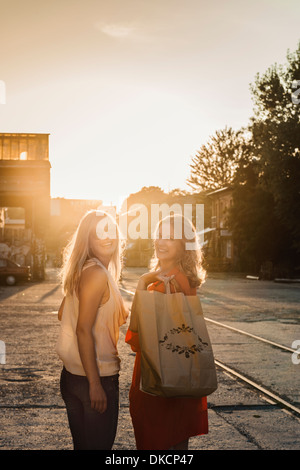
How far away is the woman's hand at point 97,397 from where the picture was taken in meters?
3.21

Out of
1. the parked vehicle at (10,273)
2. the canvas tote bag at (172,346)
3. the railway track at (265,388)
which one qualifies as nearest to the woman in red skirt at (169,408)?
the canvas tote bag at (172,346)

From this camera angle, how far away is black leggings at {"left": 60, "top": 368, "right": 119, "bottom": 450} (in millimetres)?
3244

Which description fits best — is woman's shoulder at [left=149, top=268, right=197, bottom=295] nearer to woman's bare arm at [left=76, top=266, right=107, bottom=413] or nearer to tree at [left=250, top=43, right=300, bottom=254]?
woman's bare arm at [left=76, top=266, right=107, bottom=413]

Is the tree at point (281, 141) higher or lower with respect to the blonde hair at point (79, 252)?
higher

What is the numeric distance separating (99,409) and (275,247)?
40.4 meters

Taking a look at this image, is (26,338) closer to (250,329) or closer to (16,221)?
(250,329)

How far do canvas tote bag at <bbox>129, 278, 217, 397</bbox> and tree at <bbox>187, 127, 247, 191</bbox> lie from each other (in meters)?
80.0

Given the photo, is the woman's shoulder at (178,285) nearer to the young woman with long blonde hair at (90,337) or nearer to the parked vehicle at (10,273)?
the young woman with long blonde hair at (90,337)

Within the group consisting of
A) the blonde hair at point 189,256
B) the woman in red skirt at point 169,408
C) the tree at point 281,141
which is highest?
the tree at point 281,141

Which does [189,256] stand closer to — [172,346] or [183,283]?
[183,283]

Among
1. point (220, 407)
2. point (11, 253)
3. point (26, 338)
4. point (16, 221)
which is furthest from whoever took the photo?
point (16, 221)

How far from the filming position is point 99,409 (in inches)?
127

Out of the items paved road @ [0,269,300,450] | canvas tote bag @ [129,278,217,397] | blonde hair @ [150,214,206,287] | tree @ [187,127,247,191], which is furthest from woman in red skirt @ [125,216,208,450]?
tree @ [187,127,247,191]

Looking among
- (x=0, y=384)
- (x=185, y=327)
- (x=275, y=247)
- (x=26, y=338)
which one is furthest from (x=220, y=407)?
(x=275, y=247)
